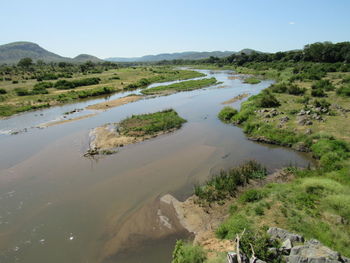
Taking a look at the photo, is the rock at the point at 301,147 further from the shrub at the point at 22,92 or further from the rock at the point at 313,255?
the shrub at the point at 22,92

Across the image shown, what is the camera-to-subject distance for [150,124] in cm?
2481

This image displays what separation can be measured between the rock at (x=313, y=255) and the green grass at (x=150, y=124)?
17.7 metres

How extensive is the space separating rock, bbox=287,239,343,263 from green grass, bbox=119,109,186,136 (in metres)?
17.7

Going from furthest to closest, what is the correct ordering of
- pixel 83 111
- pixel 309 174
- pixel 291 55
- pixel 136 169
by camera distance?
pixel 291 55, pixel 83 111, pixel 136 169, pixel 309 174

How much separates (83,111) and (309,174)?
3184 cm

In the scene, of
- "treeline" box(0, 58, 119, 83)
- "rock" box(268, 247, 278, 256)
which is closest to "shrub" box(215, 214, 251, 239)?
"rock" box(268, 247, 278, 256)

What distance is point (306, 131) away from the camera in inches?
748

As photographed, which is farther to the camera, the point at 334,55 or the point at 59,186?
the point at 334,55

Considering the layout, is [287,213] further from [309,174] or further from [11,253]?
[11,253]

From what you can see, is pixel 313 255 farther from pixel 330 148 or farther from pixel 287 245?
pixel 330 148

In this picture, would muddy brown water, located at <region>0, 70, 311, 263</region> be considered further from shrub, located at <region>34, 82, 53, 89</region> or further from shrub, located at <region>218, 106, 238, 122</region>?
shrub, located at <region>34, 82, 53, 89</region>

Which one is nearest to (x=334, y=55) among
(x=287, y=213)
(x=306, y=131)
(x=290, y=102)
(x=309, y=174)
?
(x=290, y=102)

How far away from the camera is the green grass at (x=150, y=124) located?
75.9 ft

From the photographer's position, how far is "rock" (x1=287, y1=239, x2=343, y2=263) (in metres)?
6.05
